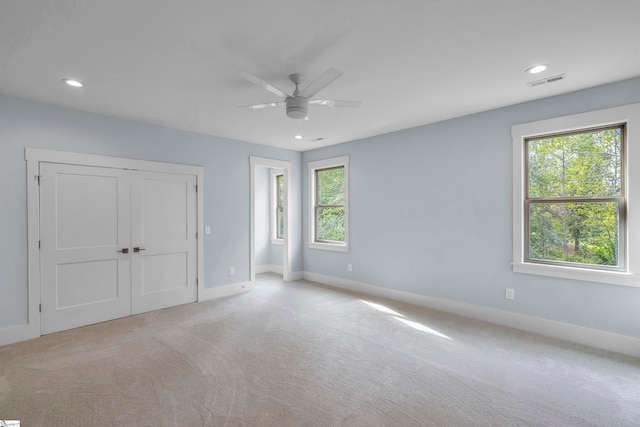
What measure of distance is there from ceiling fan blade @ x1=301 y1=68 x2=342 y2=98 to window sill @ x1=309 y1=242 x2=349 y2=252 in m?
3.38

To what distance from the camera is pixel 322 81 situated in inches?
92.1

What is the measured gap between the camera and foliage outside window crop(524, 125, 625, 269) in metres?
3.08

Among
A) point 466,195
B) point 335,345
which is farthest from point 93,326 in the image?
point 466,195

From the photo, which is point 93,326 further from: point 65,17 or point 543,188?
point 543,188

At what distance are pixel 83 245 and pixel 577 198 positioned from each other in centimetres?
568

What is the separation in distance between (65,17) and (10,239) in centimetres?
264

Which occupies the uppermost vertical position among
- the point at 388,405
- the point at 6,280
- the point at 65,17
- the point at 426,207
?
the point at 65,17

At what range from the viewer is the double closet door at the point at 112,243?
3.52 m

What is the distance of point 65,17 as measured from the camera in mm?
1924

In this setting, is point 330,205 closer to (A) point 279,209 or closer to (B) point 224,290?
(A) point 279,209

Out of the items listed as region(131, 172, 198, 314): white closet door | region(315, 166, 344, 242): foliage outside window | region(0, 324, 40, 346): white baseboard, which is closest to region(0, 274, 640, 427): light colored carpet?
region(0, 324, 40, 346): white baseboard

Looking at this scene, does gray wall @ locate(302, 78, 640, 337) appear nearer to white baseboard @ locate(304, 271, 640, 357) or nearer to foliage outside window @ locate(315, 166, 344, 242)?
white baseboard @ locate(304, 271, 640, 357)

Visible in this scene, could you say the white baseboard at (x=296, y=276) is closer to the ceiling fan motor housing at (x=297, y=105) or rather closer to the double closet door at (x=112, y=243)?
the double closet door at (x=112, y=243)

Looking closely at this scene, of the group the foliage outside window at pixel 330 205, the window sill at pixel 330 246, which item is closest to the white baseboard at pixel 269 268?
the window sill at pixel 330 246
